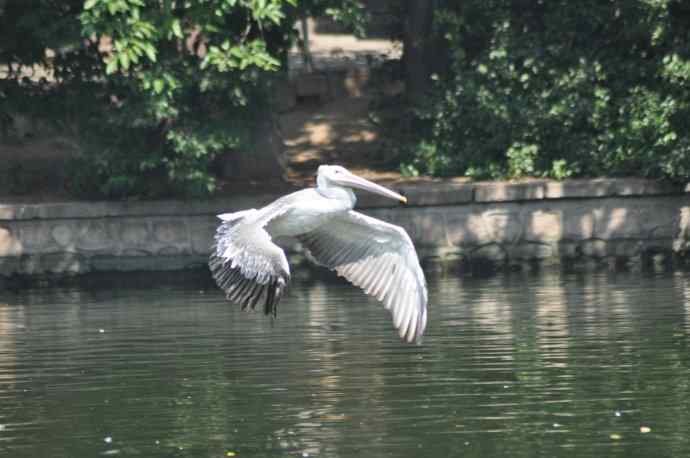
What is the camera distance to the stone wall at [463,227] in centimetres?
1998

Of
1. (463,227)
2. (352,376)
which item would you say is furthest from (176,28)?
(352,376)

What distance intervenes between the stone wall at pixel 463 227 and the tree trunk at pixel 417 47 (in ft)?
10.3

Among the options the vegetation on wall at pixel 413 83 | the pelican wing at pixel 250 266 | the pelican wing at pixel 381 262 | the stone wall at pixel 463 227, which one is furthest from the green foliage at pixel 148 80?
the pelican wing at pixel 250 266

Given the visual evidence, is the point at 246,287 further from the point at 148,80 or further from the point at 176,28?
the point at 148,80

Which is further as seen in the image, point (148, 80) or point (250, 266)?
point (148, 80)

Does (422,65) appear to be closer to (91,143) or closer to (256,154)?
(256,154)

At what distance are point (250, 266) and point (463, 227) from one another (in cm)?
935

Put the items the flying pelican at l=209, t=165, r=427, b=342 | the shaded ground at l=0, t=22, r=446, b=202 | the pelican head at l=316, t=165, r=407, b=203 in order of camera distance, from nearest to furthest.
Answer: the flying pelican at l=209, t=165, r=427, b=342
the pelican head at l=316, t=165, r=407, b=203
the shaded ground at l=0, t=22, r=446, b=202

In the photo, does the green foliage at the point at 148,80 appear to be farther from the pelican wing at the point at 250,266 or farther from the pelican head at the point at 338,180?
the pelican wing at the point at 250,266

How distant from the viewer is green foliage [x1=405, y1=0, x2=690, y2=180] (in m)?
21.0

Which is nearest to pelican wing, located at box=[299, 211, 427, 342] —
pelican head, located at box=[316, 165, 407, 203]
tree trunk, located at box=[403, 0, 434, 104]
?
pelican head, located at box=[316, 165, 407, 203]

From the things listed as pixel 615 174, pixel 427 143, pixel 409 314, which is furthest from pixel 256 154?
pixel 409 314

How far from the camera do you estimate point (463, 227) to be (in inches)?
789

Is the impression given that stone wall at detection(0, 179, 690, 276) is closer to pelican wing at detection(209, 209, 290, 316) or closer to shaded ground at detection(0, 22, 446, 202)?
shaded ground at detection(0, 22, 446, 202)
